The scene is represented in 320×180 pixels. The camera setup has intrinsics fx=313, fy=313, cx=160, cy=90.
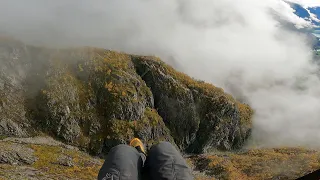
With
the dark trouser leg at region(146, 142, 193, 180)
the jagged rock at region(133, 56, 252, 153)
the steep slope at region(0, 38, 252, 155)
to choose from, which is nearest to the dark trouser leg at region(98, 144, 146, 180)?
the dark trouser leg at region(146, 142, 193, 180)

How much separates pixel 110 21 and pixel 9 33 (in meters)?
73.1

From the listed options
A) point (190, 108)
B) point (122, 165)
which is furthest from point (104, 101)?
point (122, 165)

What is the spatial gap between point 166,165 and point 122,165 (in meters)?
1.12

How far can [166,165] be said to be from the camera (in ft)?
26.3

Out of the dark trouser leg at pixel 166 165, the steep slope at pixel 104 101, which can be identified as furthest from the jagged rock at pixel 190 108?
the dark trouser leg at pixel 166 165

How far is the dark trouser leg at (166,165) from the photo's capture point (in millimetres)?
7801

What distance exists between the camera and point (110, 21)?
15088 cm

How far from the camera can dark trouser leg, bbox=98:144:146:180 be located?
764 cm

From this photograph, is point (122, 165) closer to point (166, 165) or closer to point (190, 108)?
point (166, 165)

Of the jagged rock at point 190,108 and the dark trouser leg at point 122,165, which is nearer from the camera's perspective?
the dark trouser leg at point 122,165

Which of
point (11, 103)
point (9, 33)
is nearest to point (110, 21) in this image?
point (9, 33)

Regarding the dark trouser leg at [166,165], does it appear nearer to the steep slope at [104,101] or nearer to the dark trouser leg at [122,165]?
the dark trouser leg at [122,165]

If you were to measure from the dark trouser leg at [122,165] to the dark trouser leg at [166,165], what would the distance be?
37 cm

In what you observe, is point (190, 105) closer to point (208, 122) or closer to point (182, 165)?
point (208, 122)
